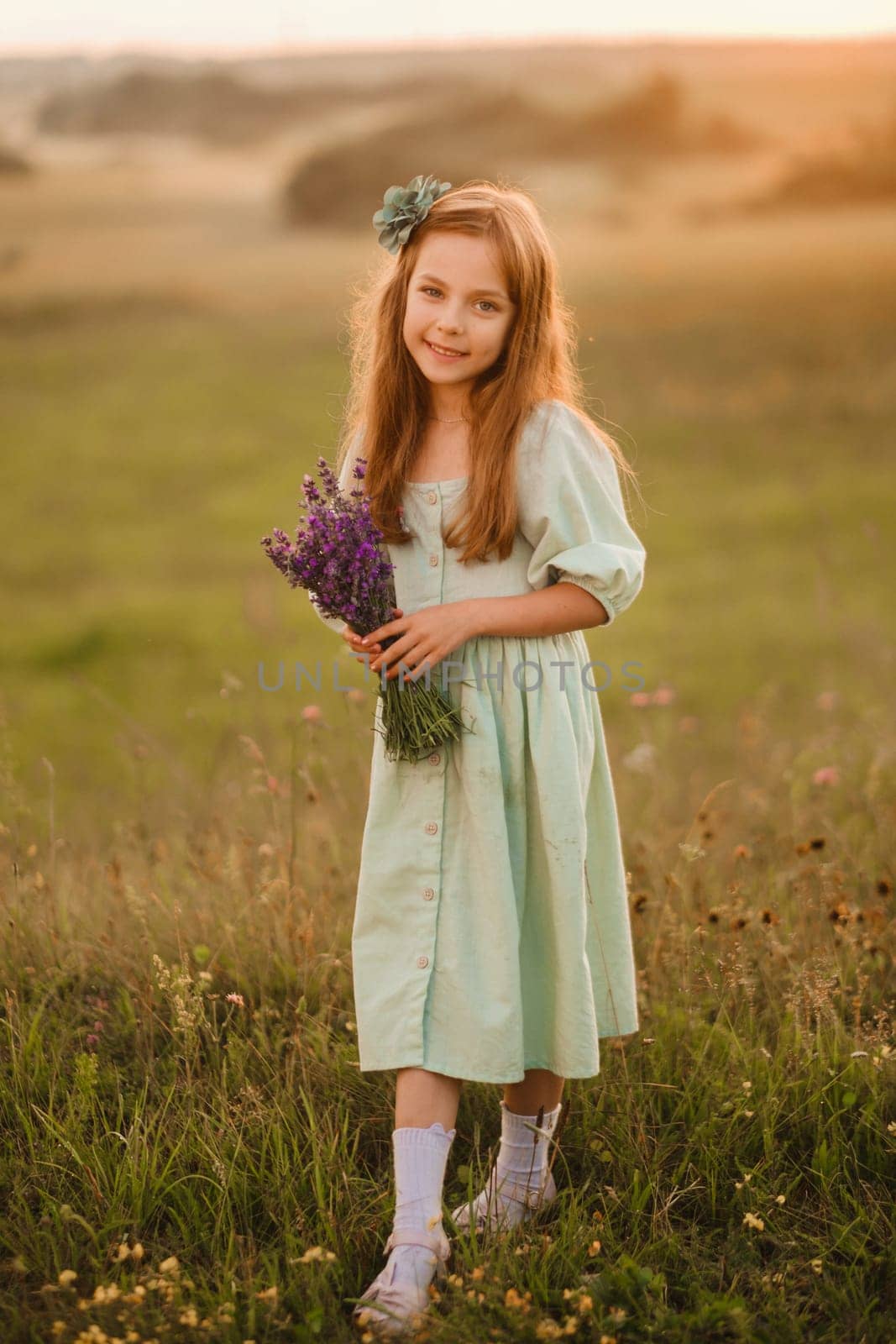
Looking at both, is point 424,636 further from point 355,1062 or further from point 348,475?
point 355,1062

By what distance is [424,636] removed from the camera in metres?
2.39

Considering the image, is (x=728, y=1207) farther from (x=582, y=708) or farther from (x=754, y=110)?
(x=754, y=110)

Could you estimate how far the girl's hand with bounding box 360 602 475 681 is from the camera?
2385 mm

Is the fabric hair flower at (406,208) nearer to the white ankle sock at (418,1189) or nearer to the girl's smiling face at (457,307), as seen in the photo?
the girl's smiling face at (457,307)

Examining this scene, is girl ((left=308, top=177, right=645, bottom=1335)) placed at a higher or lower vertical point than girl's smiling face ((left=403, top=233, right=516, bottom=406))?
lower

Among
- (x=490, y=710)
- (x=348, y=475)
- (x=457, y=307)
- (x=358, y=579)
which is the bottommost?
(x=490, y=710)

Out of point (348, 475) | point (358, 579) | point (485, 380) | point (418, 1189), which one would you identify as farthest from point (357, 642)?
point (418, 1189)

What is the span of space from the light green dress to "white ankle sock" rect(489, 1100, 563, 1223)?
142 millimetres

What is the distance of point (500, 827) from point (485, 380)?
92cm

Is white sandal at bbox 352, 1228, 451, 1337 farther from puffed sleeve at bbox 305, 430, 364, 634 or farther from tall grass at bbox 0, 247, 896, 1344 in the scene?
puffed sleeve at bbox 305, 430, 364, 634

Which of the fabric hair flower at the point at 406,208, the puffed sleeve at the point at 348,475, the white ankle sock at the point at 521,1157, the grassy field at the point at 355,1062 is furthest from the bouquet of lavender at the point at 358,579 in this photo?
the white ankle sock at the point at 521,1157

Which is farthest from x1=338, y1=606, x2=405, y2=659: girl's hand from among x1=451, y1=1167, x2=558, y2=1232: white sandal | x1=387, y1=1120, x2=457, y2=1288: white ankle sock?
x1=451, y1=1167, x2=558, y2=1232: white sandal

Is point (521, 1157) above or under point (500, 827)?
under

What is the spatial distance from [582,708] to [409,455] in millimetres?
636
